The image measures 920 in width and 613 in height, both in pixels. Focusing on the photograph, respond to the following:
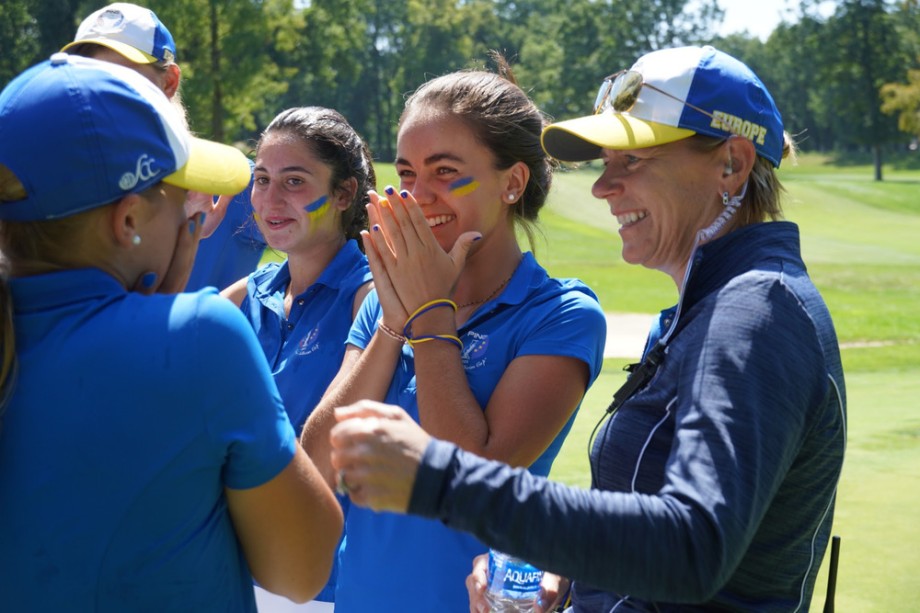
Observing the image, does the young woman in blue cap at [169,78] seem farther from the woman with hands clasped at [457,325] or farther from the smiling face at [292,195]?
the woman with hands clasped at [457,325]

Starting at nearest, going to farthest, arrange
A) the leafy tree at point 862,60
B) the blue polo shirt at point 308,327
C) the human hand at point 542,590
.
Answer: the human hand at point 542,590, the blue polo shirt at point 308,327, the leafy tree at point 862,60

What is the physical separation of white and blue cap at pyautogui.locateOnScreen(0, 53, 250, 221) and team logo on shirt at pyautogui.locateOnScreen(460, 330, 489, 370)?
4.11ft

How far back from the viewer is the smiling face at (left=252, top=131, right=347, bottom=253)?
4.00 metres

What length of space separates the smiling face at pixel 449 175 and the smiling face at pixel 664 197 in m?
0.67

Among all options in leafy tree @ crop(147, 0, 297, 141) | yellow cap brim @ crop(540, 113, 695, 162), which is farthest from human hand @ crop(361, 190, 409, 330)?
leafy tree @ crop(147, 0, 297, 141)

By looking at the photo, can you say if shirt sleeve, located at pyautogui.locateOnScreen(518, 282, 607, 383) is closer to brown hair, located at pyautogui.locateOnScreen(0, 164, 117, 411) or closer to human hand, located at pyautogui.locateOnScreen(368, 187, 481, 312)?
human hand, located at pyautogui.locateOnScreen(368, 187, 481, 312)

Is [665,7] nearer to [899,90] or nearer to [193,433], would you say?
[899,90]

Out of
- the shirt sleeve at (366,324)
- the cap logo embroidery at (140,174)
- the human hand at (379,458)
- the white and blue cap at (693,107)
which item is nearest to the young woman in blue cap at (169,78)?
the shirt sleeve at (366,324)

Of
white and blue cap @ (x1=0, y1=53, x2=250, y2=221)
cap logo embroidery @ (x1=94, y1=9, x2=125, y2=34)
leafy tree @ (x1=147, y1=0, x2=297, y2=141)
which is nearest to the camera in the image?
white and blue cap @ (x1=0, y1=53, x2=250, y2=221)

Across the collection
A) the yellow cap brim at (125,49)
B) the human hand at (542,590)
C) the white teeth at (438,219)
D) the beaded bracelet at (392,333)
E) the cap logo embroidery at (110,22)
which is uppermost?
the cap logo embroidery at (110,22)

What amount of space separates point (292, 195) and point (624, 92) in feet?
6.19

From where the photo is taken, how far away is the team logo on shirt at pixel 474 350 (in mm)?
2939

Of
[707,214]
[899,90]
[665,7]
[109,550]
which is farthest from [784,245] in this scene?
[665,7]

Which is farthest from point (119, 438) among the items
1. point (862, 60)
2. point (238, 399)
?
point (862, 60)
